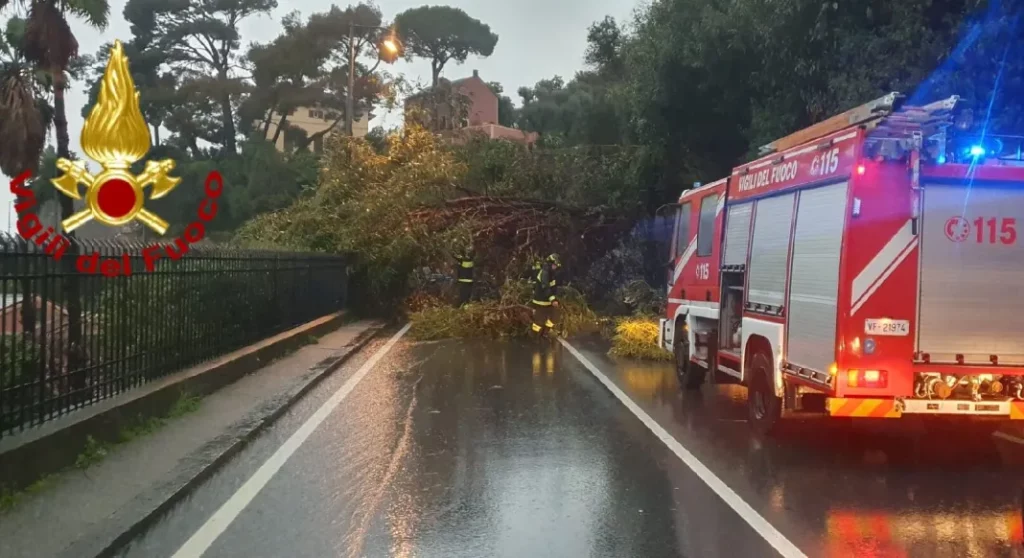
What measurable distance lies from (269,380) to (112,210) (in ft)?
28.1

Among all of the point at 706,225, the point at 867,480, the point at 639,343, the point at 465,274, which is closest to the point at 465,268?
the point at 465,274

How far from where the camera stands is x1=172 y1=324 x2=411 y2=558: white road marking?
552 centimetres

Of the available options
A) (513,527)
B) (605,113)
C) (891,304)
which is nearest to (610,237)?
(605,113)

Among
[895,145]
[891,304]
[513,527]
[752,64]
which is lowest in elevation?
[513,527]

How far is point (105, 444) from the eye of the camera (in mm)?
7473

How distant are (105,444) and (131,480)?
0.98 metres

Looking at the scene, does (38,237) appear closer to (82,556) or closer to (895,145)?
(82,556)

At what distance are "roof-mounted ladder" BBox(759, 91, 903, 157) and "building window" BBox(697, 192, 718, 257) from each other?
1551 mm

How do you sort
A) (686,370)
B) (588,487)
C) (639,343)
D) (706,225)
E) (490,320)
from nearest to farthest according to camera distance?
(588,487), (706,225), (686,370), (639,343), (490,320)

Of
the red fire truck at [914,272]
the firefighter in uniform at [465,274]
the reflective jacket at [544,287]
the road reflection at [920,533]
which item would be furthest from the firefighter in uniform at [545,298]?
the road reflection at [920,533]

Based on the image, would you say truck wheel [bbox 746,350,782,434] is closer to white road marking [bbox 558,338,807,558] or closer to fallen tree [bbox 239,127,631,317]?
white road marking [bbox 558,338,807,558]

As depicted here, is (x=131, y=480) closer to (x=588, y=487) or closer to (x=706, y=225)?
(x=588, y=487)

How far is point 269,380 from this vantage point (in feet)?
38.8

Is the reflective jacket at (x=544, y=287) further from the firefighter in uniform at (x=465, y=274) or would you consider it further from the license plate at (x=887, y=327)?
the license plate at (x=887, y=327)
